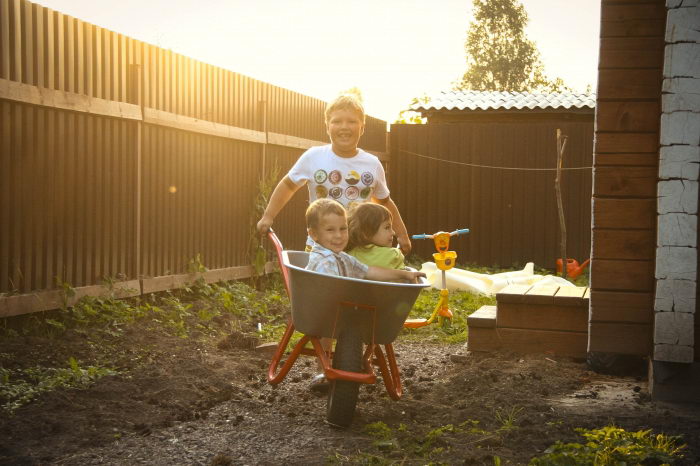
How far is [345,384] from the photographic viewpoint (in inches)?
128

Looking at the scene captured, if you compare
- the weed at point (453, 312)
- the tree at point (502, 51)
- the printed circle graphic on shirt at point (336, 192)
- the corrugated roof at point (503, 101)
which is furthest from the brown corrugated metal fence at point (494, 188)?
the tree at point (502, 51)

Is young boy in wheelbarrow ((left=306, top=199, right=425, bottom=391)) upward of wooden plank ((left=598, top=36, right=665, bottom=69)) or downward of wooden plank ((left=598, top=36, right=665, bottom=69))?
downward

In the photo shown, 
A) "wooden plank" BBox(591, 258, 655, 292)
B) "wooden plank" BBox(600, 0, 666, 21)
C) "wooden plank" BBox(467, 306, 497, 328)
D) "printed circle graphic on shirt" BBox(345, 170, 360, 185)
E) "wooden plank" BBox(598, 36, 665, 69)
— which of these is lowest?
"wooden plank" BBox(467, 306, 497, 328)

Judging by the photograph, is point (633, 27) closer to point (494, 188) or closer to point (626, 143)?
point (626, 143)

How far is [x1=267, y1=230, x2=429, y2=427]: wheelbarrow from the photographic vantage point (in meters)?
3.20

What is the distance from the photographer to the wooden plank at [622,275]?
13.4ft

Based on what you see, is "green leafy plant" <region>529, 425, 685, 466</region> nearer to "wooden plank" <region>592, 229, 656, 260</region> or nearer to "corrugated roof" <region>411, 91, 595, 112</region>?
"wooden plank" <region>592, 229, 656, 260</region>

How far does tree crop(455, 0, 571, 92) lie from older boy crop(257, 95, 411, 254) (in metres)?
36.2

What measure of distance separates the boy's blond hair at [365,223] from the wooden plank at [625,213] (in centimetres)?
119

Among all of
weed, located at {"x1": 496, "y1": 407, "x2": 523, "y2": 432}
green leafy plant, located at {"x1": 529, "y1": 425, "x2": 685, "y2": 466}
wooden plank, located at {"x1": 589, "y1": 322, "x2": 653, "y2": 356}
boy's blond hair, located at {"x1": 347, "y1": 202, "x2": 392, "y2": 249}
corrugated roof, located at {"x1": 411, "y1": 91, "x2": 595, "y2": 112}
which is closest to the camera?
green leafy plant, located at {"x1": 529, "y1": 425, "x2": 685, "y2": 466}

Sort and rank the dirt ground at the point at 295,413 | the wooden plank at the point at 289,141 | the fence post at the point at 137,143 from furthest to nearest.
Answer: the wooden plank at the point at 289,141 < the fence post at the point at 137,143 < the dirt ground at the point at 295,413

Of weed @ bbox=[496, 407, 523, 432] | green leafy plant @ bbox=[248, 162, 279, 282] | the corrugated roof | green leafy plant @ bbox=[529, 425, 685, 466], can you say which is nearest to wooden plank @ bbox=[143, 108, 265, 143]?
green leafy plant @ bbox=[248, 162, 279, 282]

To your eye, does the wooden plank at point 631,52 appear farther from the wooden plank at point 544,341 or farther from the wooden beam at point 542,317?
the wooden plank at point 544,341

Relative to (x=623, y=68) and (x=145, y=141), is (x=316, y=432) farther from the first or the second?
(x=145, y=141)
